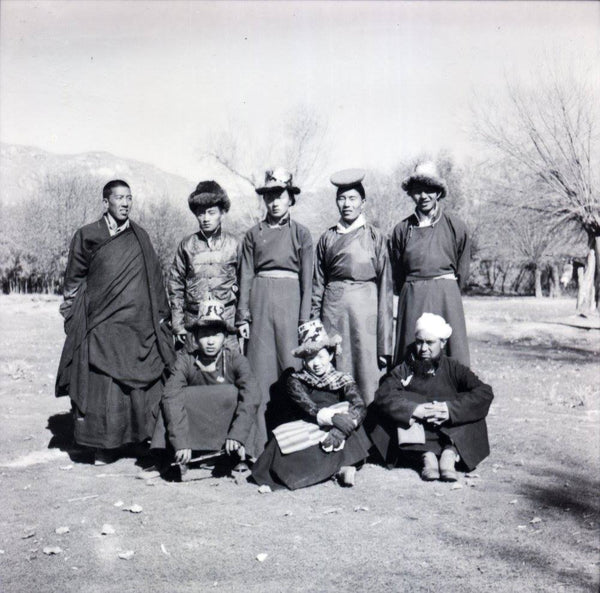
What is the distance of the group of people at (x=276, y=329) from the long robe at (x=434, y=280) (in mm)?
11

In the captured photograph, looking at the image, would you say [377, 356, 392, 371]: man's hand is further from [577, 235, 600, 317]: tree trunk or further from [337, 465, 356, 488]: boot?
[577, 235, 600, 317]: tree trunk

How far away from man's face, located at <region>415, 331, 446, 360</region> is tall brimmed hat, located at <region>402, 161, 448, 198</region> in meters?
1.25

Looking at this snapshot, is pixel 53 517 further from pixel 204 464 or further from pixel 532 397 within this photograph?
pixel 532 397

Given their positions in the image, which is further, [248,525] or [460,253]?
[460,253]

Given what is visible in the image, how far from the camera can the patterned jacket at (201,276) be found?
5352 millimetres

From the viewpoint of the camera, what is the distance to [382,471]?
16.3 feet

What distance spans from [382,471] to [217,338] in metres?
1.62

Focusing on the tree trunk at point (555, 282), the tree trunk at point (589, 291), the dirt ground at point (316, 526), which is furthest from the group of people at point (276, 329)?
the tree trunk at point (555, 282)

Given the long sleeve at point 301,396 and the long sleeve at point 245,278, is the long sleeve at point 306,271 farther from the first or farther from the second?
the long sleeve at point 301,396

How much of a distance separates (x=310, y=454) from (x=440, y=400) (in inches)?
42.9

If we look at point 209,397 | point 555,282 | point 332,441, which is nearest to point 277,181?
point 209,397

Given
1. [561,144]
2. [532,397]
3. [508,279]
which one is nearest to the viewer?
[532,397]

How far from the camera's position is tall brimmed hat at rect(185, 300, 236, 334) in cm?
489

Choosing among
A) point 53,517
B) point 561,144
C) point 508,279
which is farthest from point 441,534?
point 508,279
